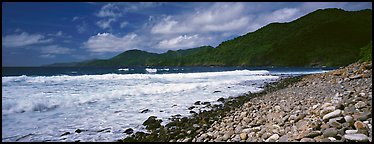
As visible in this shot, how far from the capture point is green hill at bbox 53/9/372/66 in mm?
88438

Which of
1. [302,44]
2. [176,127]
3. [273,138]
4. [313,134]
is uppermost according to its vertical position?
[302,44]

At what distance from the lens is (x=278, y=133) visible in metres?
4.84

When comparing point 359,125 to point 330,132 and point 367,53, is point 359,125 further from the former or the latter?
point 367,53

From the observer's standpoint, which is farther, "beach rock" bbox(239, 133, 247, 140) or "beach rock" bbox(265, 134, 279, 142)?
"beach rock" bbox(239, 133, 247, 140)

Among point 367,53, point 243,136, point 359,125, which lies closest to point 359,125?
point 359,125

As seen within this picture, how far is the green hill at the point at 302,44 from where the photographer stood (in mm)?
88438

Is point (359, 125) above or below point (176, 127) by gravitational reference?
above

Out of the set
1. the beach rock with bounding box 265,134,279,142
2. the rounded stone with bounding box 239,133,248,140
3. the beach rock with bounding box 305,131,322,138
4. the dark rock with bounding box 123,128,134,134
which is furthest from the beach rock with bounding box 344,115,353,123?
the dark rock with bounding box 123,128,134,134

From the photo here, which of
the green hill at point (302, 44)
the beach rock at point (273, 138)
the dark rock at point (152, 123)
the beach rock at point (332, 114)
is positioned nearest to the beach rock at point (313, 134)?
the beach rock at point (273, 138)

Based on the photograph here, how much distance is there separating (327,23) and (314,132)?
399 feet

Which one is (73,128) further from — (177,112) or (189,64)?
(189,64)

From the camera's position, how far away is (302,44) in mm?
101812

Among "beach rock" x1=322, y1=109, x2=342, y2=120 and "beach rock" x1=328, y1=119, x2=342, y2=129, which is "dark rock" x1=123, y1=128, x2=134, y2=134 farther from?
"beach rock" x1=328, y1=119, x2=342, y2=129

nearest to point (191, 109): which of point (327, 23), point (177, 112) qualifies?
point (177, 112)
